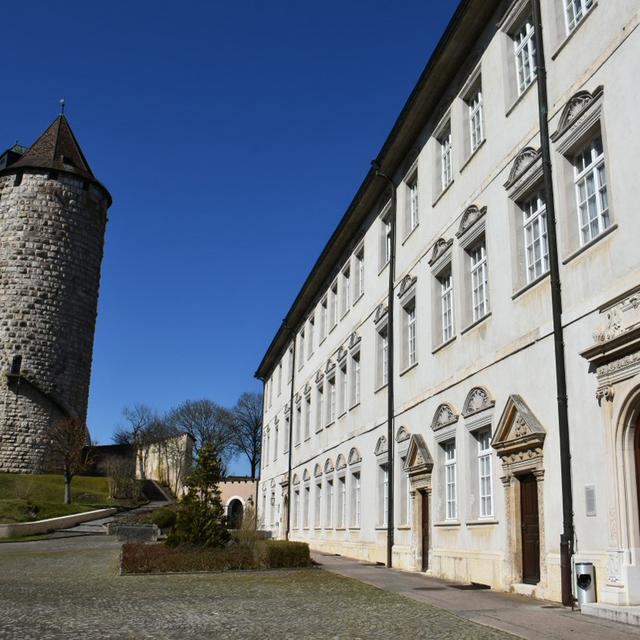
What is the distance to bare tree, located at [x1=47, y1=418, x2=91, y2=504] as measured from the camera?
1820 inches

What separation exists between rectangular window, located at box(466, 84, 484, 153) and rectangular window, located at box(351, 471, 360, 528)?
39.3 ft

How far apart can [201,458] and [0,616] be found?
11.3 metres

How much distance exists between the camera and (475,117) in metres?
16.6

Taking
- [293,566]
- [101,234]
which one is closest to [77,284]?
[101,234]

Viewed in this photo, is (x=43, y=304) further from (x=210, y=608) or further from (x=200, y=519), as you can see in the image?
(x=210, y=608)

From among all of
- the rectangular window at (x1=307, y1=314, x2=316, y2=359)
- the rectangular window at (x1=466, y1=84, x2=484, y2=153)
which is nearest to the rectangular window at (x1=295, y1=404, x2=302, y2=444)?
the rectangular window at (x1=307, y1=314, x2=316, y2=359)

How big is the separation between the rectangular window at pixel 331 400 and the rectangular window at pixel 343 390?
120cm

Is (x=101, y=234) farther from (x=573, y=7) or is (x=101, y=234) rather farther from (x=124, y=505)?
(x=573, y=7)

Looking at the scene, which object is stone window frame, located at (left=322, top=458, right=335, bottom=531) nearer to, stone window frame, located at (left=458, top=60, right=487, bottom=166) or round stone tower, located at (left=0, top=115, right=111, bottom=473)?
stone window frame, located at (left=458, top=60, right=487, bottom=166)

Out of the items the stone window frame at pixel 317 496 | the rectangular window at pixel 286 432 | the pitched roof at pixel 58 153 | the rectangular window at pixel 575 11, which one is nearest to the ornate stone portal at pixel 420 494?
the rectangular window at pixel 575 11

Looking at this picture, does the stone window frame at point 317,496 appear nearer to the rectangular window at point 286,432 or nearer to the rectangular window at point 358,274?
the rectangular window at point 358,274

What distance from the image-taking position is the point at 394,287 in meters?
21.0

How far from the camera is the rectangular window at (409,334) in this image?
771 inches

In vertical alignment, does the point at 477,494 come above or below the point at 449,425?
below
